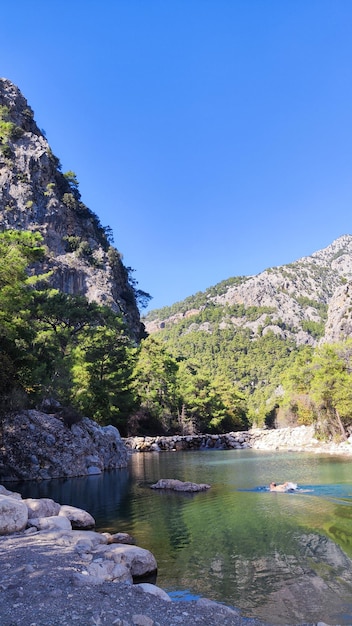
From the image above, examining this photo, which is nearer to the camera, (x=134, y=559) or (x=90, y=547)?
(x=134, y=559)

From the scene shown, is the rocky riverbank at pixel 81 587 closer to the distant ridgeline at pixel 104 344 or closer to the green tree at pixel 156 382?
the distant ridgeline at pixel 104 344

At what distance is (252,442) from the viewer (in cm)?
5775

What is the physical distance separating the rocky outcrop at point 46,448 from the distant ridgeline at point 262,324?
151 feet

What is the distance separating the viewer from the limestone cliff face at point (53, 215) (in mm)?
68062

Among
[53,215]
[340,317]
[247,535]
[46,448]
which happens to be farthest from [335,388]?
[53,215]

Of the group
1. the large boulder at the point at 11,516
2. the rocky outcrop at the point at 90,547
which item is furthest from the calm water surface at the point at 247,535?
the large boulder at the point at 11,516

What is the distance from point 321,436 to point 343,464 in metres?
19.1

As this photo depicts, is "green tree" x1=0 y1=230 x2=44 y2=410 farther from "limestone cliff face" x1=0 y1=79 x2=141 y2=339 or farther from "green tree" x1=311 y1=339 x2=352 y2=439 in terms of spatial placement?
"limestone cliff face" x1=0 y1=79 x2=141 y2=339

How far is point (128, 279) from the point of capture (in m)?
89.0

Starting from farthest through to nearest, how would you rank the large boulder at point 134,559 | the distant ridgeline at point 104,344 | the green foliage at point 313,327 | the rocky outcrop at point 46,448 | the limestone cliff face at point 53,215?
the green foliage at point 313,327 → the limestone cliff face at point 53,215 → the distant ridgeline at point 104,344 → the rocky outcrop at point 46,448 → the large boulder at point 134,559

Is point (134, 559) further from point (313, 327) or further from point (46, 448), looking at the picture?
point (313, 327)

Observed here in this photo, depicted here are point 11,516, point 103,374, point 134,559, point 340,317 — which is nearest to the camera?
point 134,559

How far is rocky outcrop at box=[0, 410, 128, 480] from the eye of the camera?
76.1 feet

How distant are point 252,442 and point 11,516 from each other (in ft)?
168
